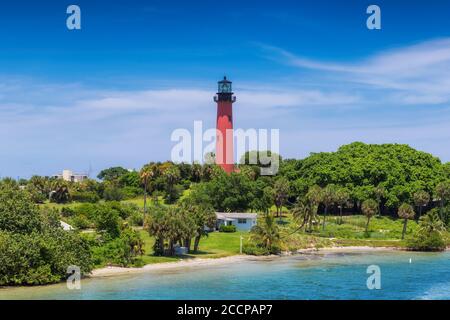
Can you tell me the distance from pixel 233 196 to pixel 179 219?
104ft

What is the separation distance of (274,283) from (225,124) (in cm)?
5649

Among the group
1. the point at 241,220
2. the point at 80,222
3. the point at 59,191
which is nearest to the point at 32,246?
the point at 80,222

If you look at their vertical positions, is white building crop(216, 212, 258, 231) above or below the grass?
above

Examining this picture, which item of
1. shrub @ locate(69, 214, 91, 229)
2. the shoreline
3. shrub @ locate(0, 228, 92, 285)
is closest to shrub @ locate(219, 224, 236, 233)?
the shoreline

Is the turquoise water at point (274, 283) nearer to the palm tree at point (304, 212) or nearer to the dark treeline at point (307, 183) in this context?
the palm tree at point (304, 212)

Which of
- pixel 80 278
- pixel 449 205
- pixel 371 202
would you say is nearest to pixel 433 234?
pixel 371 202

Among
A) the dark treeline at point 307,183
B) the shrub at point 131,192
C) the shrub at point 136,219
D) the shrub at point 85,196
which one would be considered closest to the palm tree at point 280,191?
the dark treeline at point 307,183

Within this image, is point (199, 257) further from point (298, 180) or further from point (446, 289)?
point (298, 180)

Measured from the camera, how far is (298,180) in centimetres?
10119

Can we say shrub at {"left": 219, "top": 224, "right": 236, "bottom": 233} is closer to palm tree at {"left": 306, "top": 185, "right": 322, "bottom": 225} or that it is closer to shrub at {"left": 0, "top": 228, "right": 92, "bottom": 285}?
palm tree at {"left": 306, "top": 185, "right": 322, "bottom": 225}

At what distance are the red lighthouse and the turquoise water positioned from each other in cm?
4129

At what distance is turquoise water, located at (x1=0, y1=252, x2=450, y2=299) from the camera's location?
41781mm

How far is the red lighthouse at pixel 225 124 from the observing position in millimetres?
102000
